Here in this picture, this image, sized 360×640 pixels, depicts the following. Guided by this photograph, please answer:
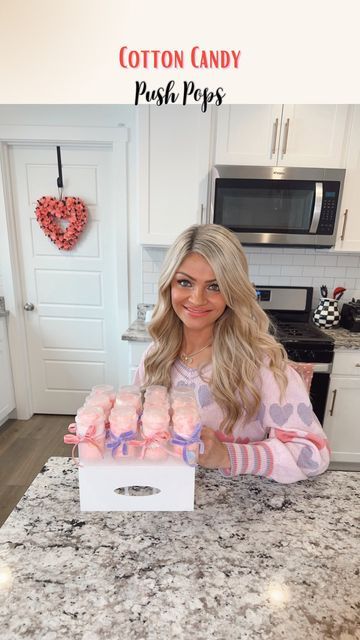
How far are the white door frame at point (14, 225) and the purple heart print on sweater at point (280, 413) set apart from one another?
209 cm

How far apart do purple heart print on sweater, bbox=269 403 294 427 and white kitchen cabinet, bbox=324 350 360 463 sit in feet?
4.78

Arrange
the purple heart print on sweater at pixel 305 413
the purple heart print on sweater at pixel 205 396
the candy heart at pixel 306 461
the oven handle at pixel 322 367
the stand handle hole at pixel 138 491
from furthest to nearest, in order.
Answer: the oven handle at pixel 322 367, the purple heart print on sweater at pixel 205 396, the purple heart print on sweater at pixel 305 413, the candy heart at pixel 306 461, the stand handle hole at pixel 138 491

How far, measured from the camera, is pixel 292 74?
633mm

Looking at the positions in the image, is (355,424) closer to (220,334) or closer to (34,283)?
(220,334)

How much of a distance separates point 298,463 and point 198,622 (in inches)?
17.7

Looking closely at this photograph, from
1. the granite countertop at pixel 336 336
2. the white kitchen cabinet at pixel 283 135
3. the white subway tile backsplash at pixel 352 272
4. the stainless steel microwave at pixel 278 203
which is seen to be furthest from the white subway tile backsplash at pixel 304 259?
the white kitchen cabinet at pixel 283 135

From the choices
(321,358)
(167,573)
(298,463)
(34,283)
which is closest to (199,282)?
(298,463)

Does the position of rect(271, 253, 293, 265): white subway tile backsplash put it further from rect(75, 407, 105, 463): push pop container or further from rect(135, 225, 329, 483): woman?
rect(75, 407, 105, 463): push pop container

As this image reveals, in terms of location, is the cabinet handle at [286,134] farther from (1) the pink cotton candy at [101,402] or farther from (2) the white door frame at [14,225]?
(1) the pink cotton candy at [101,402]

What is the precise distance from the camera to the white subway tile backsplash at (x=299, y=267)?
276 centimetres

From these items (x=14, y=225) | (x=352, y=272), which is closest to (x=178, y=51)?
(x=352, y=272)

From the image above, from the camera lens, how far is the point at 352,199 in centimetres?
233

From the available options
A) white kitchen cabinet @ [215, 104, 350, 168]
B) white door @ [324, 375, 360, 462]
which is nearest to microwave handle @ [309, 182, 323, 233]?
white kitchen cabinet @ [215, 104, 350, 168]

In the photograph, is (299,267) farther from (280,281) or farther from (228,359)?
(228,359)
